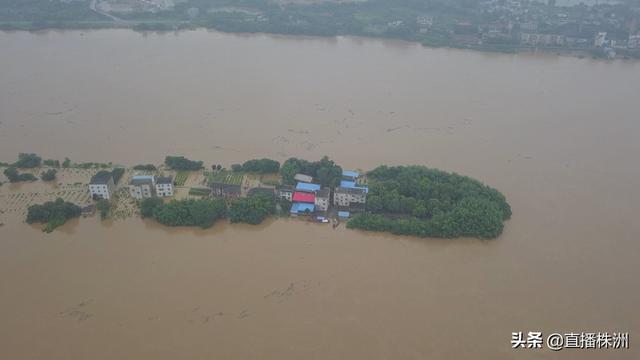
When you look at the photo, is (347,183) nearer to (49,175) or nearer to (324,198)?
(324,198)

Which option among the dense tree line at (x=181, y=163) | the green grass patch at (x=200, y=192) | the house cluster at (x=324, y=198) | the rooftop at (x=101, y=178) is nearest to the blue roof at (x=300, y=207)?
the house cluster at (x=324, y=198)

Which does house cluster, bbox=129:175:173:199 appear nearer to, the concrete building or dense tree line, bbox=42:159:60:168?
dense tree line, bbox=42:159:60:168

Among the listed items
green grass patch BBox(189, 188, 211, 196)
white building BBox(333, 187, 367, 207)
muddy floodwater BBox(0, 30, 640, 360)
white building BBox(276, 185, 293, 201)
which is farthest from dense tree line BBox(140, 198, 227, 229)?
white building BBox(333, 187, 367, 207)

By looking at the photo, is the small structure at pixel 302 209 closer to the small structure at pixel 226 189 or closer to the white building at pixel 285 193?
the white building at pixel 285 193

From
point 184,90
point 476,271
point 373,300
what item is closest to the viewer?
point 373,300

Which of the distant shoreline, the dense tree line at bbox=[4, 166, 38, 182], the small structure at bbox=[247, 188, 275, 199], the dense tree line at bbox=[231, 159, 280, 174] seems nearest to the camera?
the small structure at bbox=[247, 188, 275, 199]


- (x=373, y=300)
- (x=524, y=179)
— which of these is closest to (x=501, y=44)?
(x=524, y=179)

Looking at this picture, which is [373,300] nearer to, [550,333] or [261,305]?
[261,305]
